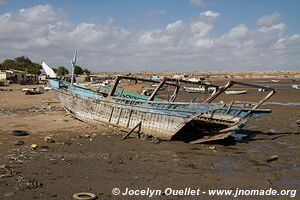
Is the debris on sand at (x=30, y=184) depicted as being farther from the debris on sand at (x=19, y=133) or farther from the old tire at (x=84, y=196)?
the debris on sand at (x=19, y=133)

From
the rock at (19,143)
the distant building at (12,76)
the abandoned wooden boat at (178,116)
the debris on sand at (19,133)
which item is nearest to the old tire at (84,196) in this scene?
the rock at (19,143)

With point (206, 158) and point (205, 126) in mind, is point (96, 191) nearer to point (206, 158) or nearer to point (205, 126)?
point (206, 158)

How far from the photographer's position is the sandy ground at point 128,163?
8336 millimetres

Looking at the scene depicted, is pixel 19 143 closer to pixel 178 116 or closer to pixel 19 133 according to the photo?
pixel 19 133

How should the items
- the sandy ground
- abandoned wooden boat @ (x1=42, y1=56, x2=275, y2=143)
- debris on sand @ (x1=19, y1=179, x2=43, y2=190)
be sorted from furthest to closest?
abandoned wooden boat @ (x1=42, y1=56, x2=275, y2=143)
the sandy ground
debris on sand @ (x1=19, y1=179, x2=43, y2=190)

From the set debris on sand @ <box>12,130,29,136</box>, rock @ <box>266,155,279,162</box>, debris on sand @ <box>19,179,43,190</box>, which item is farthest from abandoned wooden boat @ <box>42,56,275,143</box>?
debris on sand @ <box>19,179,43,190</box>

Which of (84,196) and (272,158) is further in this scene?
(272,158)

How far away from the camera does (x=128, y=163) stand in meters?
10.4

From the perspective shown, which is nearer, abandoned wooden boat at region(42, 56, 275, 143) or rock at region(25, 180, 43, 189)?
rock at region(25, 180, 43, 189)

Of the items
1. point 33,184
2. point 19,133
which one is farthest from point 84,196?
point 19,133

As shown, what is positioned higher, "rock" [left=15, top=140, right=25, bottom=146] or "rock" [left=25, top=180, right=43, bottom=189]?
"rock" [left=15, top=140, right=25, bottom=146]

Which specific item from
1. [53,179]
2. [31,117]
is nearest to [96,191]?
[53,179]

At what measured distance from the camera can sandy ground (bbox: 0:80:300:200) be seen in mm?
8336

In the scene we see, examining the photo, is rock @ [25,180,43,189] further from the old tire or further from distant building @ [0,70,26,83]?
distant building @ [0,70,26,83]
